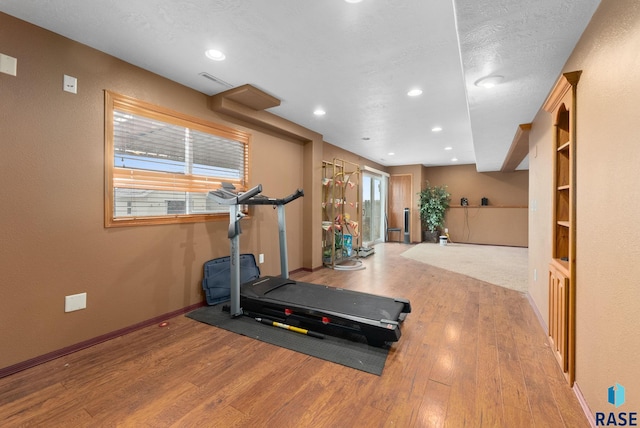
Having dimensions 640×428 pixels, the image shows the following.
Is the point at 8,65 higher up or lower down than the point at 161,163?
higher up

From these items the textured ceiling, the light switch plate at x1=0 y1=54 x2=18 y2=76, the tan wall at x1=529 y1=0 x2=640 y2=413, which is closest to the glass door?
the textured ceiling

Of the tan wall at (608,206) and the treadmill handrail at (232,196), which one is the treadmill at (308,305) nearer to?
the treadmill handrail at (232,196)

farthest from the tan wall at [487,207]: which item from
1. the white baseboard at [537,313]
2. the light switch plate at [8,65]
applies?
the light switch plate at [8,65]

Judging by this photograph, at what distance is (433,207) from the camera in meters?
8.09

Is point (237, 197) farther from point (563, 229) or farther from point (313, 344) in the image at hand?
point (563, 229)

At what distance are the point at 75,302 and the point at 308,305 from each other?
6.12 ft

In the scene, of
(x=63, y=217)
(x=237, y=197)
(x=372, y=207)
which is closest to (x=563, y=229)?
(x=237, y=197)

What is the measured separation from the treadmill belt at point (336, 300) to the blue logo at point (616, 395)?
4.29 ft

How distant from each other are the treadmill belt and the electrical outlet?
1379mm

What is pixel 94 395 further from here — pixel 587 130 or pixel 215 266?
pixel 587 130

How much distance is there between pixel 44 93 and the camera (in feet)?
6.47

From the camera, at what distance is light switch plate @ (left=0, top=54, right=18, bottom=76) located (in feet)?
5.87

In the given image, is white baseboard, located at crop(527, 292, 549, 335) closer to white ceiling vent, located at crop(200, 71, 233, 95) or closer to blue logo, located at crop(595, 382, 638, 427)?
blue logo, located at crop(595, 382, 638, 427)

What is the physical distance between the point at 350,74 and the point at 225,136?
1.65 meters
